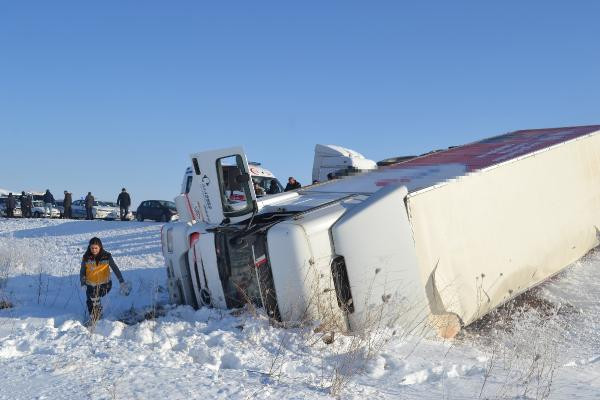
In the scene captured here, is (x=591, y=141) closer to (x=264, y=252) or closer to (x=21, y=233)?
(x=264, y=252)

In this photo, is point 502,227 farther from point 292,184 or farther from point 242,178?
point 292,184

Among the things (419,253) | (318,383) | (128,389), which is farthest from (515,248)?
(128,389)

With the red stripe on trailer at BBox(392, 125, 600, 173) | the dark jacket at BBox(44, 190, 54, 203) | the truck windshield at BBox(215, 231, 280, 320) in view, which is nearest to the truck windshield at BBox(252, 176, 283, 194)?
the red stripe on trailer at BBox(392, 125, 600, 173)

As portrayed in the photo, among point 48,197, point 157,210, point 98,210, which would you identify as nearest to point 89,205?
point 98,210

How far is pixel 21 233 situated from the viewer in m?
17.7

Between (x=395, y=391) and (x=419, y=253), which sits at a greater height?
(x=419, y=253)

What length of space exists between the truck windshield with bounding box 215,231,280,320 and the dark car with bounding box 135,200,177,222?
16457 millimetres

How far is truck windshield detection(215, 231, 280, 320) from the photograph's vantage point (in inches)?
250

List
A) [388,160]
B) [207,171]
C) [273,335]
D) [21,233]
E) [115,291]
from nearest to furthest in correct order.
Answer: [273,335], [207,171], [115,291], [388,160], [21,233]

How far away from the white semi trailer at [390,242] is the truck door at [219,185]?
17 mm

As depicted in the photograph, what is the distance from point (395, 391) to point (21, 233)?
52.4ft

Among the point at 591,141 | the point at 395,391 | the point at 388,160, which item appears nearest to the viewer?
the point at 395,391

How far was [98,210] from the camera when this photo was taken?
2756 cm

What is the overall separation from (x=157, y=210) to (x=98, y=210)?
18.0 feet
